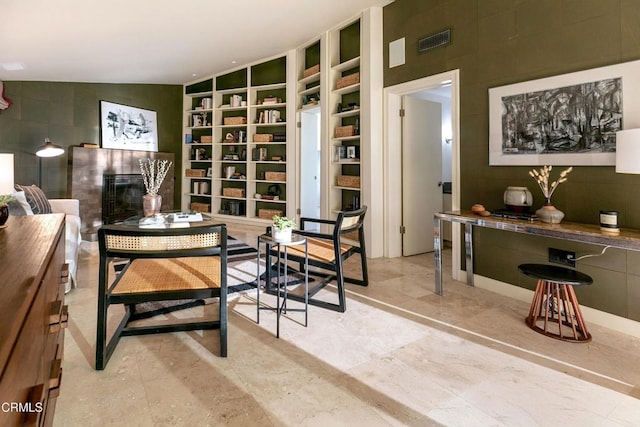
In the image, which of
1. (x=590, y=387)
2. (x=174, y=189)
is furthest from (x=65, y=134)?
(x=590, y=387)

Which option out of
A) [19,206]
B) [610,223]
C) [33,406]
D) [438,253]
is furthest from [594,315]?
[19,206]

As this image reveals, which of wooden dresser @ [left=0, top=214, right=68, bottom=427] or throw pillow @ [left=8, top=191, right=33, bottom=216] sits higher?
throw pillow @ [left=8, top=191, right=33, bottom=216]

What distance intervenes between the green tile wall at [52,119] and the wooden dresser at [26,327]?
5.90 m

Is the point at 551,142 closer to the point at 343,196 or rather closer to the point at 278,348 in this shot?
the point at 278,348

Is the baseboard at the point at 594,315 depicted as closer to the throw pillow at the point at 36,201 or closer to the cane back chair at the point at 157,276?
the cane back chair at the point at 157,276

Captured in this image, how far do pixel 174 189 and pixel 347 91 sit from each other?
15.0ft

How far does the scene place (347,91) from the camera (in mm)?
4816

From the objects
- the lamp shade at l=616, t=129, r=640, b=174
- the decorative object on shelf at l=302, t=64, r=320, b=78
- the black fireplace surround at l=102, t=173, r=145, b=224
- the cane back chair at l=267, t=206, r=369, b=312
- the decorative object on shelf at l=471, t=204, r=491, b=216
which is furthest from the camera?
the black fireplace surround at l=102, t=173, r=145, b=224

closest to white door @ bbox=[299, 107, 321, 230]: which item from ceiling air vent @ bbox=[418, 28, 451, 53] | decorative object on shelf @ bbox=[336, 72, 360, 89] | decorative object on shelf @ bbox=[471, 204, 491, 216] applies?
decorative object on shelf @ bbox=[336, 72, 360, 89]

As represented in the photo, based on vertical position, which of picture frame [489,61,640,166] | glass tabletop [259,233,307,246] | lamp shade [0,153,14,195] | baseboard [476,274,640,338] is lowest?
baseboard [476,274,640,338]

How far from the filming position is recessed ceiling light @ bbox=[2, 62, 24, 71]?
16.4ft

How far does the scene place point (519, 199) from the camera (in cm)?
271

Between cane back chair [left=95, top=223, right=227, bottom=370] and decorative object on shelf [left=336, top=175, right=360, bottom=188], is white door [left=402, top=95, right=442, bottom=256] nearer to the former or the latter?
decorative object on shelf [left=336, top=175, right=360, bottom=188]

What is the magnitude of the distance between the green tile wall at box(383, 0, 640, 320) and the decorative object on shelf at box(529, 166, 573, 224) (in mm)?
99
